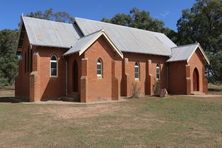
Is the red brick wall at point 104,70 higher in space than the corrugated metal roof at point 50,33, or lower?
lower

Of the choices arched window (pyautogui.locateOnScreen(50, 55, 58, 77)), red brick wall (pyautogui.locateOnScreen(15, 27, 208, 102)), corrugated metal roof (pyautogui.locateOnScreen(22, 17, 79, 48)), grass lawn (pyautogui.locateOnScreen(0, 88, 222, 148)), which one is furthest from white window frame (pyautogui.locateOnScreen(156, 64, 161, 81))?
grass lawn (pyautogui.locateOnScreen(0, 88, 222, 148))

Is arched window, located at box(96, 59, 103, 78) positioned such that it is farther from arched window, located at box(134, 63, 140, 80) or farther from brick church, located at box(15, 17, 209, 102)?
arched window, located at box(134, 63, 140, 80)

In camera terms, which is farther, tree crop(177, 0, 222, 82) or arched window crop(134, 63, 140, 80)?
tree crop(177, 0, 222, 82)

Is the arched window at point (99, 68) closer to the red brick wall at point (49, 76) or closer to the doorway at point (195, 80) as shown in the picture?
the red brick wall at point (49, 76)

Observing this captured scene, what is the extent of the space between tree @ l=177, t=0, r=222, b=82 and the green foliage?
33814 mm

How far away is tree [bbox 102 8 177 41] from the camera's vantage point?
62156 mm

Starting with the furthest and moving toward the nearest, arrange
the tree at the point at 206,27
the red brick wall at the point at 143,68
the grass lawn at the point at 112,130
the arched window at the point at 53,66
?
the tree at the point at 206,27 < the red brick wall at the point at 143,68 < the arched window at the point at 53,66 < the grass lawn at the point at 112,130

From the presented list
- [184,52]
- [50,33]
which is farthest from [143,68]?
[50,33]

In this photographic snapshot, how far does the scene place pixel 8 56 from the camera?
6450cm

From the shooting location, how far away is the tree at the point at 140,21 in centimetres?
6216

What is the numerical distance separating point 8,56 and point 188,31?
36220 mm

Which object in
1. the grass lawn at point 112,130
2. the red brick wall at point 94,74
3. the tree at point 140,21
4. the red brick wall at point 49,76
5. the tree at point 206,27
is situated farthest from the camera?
the tree at point 140,21

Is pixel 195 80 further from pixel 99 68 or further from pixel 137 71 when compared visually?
pixel 99 68

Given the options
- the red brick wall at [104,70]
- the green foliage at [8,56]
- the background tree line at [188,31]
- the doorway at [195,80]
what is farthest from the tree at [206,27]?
the green foliage at [8,56]
